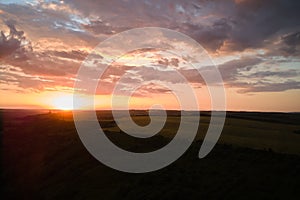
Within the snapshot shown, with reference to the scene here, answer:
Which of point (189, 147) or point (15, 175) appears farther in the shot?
point (15, 175)

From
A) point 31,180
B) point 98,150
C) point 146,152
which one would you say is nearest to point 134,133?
point 98,150

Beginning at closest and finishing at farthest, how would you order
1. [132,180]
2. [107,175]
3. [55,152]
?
[132,180] → [107,175] → [55,152]

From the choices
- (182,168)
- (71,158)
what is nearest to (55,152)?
(71,158)

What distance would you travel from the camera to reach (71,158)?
3234 cm

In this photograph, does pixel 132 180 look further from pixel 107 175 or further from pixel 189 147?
pixel 189 147

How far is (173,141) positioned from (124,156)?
5.93 metres

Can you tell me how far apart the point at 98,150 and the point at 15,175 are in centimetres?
1006

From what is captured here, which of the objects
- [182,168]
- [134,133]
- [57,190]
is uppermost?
[134,133]

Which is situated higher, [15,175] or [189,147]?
[189,147]

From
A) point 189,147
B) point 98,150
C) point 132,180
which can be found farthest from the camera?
point 98,150

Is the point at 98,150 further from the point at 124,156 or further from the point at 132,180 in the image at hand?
the point at 132,180

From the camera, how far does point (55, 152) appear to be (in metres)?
36.2

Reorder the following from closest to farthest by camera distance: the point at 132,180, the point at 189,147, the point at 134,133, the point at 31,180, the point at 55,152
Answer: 1. the point at 132,180
2. the point at 189,147
3. the point at 31,180
4. the point at 55,152
5. the point at 134,133

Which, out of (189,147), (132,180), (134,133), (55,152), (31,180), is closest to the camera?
(132,180)
